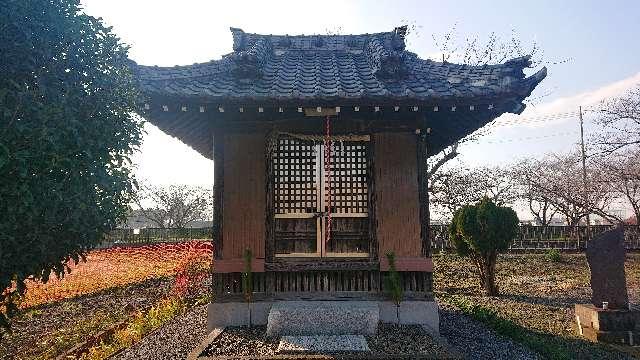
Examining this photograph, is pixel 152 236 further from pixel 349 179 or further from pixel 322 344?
pixel 322 344

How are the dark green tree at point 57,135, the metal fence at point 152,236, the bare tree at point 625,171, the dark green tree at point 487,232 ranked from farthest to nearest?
the metal fence at point 152,236 → the bare tree at point 625,171 → the dark green tree at point 487,232 → the dark green tree at point 57,135

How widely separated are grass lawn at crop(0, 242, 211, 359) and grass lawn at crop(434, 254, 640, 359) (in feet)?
30.4

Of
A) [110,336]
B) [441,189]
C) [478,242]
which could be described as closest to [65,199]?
[110,336]

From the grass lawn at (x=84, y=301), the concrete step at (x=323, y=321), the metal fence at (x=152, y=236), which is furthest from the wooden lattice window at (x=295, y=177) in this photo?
the metal fence at (x=152, y=236)

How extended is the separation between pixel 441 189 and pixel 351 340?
2470 cm

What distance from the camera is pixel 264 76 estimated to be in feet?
24.7

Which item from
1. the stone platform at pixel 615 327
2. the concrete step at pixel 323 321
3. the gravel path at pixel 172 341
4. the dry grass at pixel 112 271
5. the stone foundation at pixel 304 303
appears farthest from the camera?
the dry grass at pixel 112 271

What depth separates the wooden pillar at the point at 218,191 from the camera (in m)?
7.17

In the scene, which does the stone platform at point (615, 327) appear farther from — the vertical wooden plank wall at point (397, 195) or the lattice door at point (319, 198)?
the lattice door at point (319, 198)

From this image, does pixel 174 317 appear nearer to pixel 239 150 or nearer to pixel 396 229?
pixel 239 150

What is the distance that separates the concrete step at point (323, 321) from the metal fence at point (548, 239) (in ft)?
60.6

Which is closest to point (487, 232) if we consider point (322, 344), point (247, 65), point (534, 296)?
point (534, 296)

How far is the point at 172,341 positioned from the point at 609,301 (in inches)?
364

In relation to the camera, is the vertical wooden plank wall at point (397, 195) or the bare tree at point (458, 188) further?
the bare tree at point (458, 188)
